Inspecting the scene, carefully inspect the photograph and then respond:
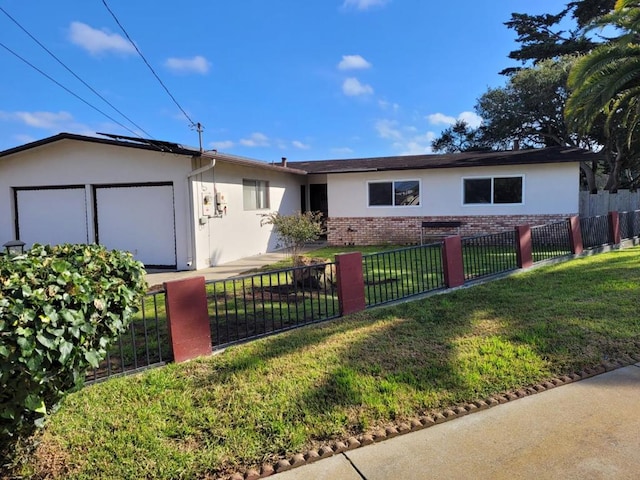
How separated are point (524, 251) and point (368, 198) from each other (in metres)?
8.04

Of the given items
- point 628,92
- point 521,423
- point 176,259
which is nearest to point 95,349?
point 521,423

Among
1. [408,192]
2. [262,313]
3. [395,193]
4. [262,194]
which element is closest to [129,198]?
[262,194]

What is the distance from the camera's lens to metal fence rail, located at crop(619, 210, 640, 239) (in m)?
11.9

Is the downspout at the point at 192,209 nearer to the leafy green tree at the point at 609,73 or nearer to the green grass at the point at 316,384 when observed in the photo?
the green grass at the point at 316,384

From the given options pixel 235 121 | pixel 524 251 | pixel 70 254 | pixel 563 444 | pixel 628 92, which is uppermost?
pixel 235 121

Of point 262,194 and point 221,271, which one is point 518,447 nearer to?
point 221,271

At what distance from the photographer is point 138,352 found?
4793 millimetres

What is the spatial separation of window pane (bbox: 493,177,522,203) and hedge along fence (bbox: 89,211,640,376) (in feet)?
10.6

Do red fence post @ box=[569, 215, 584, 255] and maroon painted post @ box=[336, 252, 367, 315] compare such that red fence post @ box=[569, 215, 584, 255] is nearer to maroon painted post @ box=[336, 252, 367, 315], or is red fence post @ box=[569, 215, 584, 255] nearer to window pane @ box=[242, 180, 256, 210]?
maroon painted post @ box=[336, 252, 367, 315]

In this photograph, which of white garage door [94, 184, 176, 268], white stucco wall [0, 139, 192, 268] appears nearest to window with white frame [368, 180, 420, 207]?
white stucco wall [0, 139, 192, 268]

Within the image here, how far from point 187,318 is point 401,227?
12301 mm

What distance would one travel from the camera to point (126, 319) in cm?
279

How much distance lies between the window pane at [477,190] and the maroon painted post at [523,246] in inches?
255

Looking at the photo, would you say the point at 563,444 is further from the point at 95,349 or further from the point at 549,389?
the point at 95,349
